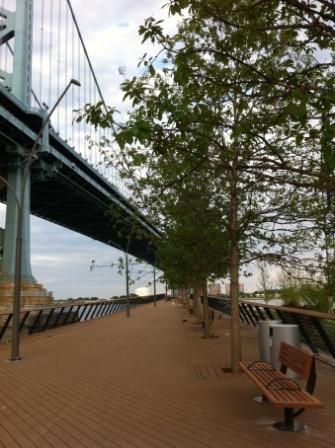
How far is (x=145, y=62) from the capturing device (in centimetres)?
592

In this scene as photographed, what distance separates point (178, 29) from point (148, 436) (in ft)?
20.5

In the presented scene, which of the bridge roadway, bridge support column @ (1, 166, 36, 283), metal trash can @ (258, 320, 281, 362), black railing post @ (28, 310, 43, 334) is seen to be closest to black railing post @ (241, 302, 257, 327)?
black railing post @ (28, 310, 43, 334)

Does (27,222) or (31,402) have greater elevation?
(27,222)

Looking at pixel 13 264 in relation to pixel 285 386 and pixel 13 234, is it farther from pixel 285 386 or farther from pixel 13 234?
pixel 285 386

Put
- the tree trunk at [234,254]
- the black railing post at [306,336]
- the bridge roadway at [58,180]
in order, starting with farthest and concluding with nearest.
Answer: the bridge roadway at [58,180] → the black railing post at [306,336] → the tree trunk at [234,254]

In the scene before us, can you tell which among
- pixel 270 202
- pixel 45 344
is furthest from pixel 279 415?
pixel 45 344

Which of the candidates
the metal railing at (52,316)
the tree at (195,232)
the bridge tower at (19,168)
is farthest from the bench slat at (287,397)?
the bridge tower at (19,168)

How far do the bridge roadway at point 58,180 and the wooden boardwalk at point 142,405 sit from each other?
60.8 feet

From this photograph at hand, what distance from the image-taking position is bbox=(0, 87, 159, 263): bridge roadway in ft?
124

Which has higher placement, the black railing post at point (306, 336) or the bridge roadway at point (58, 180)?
the bridge roadway at point (58, 180)

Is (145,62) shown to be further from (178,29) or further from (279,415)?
(279,415)

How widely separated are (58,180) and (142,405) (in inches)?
1592

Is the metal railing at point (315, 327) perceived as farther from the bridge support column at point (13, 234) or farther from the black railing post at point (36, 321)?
the bridge support column at point (13, 234)

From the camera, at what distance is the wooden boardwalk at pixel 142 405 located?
5418 millimetres
